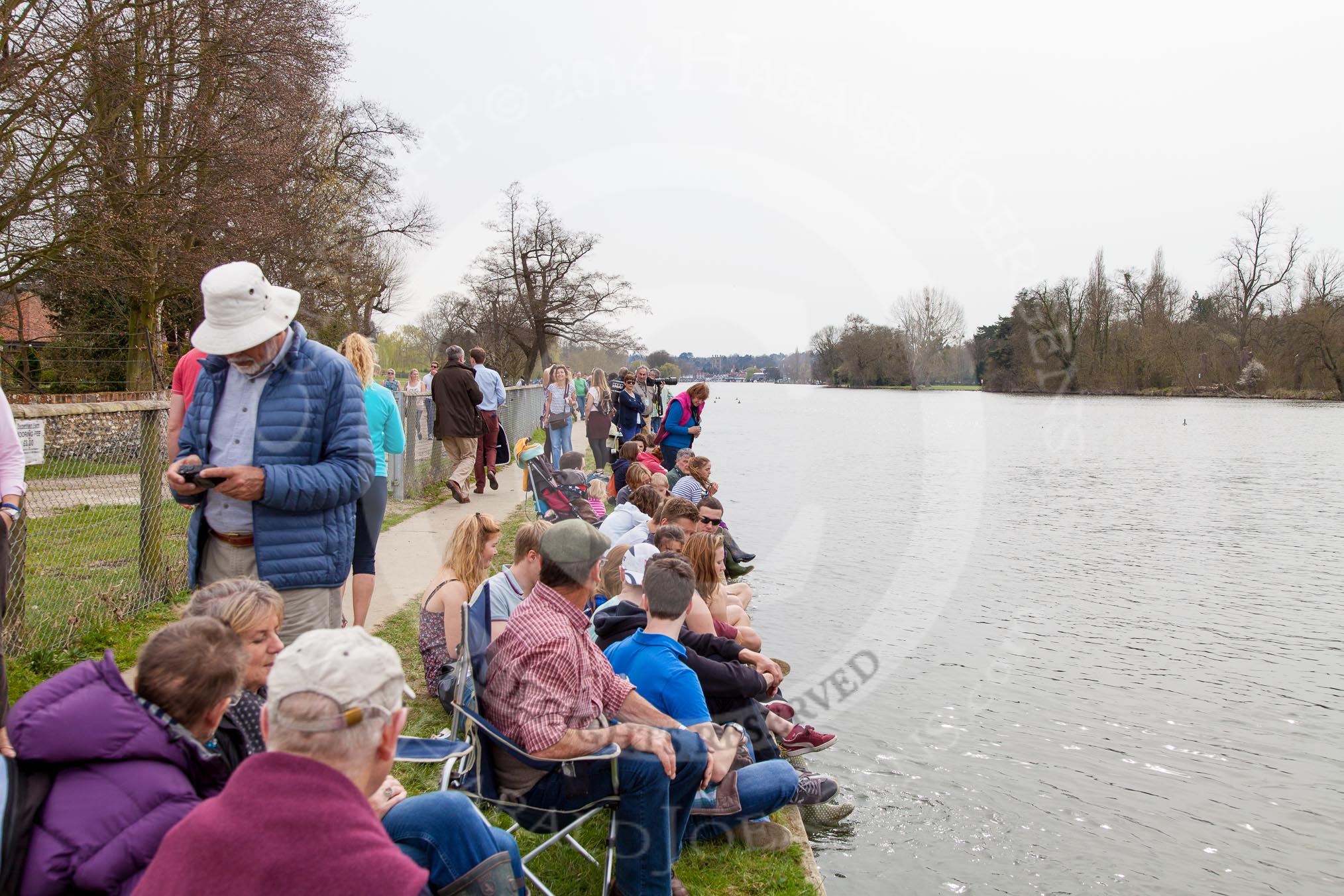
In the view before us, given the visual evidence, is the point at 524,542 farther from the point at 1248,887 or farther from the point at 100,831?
the point at 1248,887

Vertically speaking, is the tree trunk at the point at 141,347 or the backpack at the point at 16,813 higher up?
the tree trunk at the point at 141,347

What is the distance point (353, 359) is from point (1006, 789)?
16.4 feet

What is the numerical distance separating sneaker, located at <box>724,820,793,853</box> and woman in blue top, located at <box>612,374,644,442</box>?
1188 centimetres

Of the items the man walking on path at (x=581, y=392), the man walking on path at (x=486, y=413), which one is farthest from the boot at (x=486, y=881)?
the man walking on path at (x=581, y=392)

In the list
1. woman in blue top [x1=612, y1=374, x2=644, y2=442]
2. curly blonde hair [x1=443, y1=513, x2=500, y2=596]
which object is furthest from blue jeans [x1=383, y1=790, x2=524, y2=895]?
woman in blue top [x1=612, y1=374, x2=644, y2=442]

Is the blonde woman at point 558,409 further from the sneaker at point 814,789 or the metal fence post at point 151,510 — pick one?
the sneaker at point 814,789

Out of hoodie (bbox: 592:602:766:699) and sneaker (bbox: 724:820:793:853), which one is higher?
hoodie (bbox: 592:602:766:699)

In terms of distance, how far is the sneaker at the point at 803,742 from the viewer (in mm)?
5973

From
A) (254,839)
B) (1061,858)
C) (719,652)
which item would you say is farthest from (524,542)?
(1061,858)

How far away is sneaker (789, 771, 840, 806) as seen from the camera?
18.2 ft

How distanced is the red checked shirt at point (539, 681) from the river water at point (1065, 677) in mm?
2200

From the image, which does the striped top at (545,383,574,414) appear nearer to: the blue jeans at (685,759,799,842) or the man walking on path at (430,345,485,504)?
the man walking on path at (430,345,485,504)

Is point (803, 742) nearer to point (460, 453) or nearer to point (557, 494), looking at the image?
Result: point (557, 494)

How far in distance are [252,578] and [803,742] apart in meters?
3.45
